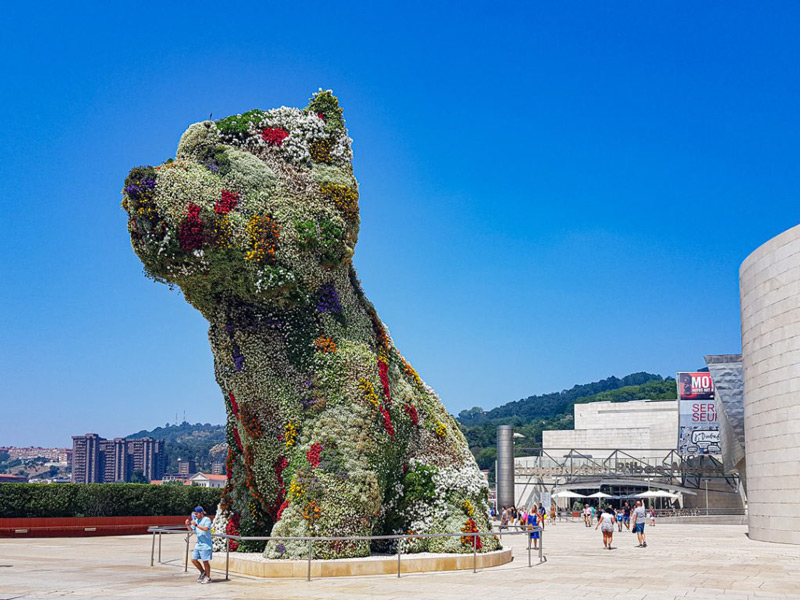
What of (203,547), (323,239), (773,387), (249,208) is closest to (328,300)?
(323,239)

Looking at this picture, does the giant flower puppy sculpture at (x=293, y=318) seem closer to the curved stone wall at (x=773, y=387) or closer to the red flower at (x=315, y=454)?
the red flower at (x=315, y=454)

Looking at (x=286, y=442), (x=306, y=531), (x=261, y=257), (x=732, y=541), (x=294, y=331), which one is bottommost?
(x=732, y=541)

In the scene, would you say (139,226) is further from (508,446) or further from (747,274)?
(508,446)

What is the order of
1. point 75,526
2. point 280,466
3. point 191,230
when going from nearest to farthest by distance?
point 191,230 < point 280,466 < point 75,526

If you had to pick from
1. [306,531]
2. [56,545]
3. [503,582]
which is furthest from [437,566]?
[56,545]

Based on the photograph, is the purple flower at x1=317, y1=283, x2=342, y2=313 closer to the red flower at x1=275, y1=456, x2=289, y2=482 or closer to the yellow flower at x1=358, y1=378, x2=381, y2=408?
the yellow flower at x1=358, y1=378, x2=381, y2=408

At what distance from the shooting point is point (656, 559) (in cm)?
1958

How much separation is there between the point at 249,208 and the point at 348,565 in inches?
231

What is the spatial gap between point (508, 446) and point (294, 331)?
40.3m

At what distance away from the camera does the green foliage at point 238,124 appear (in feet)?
44.4

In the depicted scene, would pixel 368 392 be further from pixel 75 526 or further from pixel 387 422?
pixel 75 526

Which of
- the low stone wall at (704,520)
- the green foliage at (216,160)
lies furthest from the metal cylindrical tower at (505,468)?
the green foliage at (216,160)

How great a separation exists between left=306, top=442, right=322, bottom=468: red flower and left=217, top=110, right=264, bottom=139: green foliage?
5.29m

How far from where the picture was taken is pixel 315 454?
41.8ft
